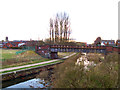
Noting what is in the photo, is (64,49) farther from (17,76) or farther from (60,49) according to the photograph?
(17,76)

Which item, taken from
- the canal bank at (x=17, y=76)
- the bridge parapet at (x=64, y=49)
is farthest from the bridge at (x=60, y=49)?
the canal bank at (x=17, y=76)

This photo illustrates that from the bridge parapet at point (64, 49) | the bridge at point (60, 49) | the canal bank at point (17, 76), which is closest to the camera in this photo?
the canal bank at point (17, 76)

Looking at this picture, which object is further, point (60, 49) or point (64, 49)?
point (60, 49)

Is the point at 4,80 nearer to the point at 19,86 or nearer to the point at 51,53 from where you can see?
the point at 19,86

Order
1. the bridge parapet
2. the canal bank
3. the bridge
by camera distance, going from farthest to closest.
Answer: the bridge < the bridge parapet < the canal bank

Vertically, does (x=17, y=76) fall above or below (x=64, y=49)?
below

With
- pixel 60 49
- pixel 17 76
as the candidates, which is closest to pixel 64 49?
pixel 60 49

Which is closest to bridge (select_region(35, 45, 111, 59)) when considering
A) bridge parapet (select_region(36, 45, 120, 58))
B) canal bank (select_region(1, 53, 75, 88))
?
bridge parapet (select_region(36, 45, 120, 58))

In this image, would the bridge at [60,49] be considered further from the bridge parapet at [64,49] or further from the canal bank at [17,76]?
the canal bank at [17,76]

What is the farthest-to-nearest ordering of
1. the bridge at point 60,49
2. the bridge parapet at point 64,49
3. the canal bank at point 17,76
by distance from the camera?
the bridge at point 60,49
the bridge parapet at point 64,49
the canal bank at point 17,76

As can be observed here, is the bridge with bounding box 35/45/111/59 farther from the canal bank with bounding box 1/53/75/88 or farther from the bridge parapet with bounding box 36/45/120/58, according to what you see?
the canal bank with bounding box 1/53/75/88

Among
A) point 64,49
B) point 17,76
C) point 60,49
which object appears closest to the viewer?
point 17,76

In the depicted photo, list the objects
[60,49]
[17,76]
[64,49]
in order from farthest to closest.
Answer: [60,49] → [64,49] → [17,76]

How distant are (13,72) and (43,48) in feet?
51.7
